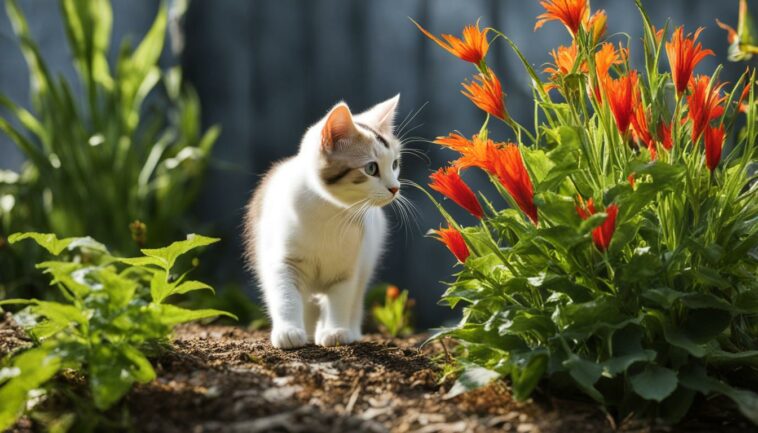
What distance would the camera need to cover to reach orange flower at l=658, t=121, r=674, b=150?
1867mm

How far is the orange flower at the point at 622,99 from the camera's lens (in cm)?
167

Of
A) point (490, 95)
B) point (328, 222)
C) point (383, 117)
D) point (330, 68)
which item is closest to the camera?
point (490, 95)

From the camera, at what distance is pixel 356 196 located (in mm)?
2611

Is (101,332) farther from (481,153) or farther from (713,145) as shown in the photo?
(713,145)

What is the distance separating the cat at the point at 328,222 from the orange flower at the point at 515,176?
850 mm

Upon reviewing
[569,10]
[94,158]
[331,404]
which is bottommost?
[331,404]

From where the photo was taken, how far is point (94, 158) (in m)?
4.17

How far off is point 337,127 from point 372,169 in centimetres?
19

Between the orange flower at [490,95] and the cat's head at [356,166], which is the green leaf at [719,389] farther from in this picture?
the cat's head at [356,166]

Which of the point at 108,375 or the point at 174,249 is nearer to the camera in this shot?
the point at 108,375

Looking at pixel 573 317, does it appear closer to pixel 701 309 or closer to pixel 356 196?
pixel 701 309

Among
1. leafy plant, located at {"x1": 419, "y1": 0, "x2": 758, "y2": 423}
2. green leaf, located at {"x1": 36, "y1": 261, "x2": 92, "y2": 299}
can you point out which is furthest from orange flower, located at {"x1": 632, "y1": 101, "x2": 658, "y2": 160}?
green leaf, located at {"x1": 36, "y1": 261, "x2": 92, "y2": 299}

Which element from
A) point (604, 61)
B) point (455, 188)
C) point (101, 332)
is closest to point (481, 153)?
point (455, 188)

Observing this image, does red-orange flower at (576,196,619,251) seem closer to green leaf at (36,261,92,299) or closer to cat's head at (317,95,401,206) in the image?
cat's head at (317,95,401,206)
